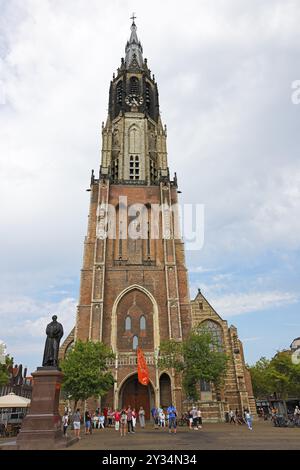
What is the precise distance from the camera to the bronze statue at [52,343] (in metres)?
12.2

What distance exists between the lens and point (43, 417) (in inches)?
426

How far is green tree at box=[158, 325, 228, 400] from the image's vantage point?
80.4 feet

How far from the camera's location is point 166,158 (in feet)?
143

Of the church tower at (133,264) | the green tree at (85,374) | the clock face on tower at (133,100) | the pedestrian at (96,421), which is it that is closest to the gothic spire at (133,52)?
the clock face on tower at (133,100)

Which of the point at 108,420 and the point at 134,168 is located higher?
the point at 134,168

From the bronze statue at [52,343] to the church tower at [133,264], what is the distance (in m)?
16.4

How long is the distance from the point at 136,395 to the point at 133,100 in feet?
126

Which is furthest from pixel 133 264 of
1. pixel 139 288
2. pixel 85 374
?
pixel 85 374

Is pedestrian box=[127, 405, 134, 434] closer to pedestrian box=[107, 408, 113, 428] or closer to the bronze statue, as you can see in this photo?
pedestrian box=[107, 408, 113, 428]

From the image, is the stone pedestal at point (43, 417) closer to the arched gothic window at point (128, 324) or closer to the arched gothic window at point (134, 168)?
the arched gothic window at point (128, 324)

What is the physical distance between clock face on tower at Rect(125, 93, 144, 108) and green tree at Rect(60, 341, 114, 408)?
35.3 m

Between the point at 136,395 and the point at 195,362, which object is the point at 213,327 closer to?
the point at 136,395
